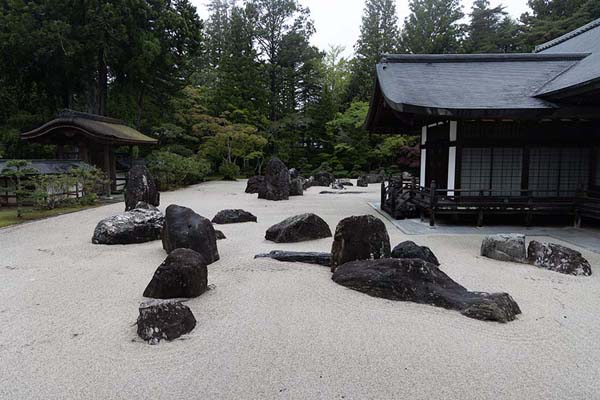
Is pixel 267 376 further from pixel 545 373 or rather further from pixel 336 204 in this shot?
pixel 336 204

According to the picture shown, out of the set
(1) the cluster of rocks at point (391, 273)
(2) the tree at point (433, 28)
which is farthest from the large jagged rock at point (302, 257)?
(2) the tree at point (433, 28)

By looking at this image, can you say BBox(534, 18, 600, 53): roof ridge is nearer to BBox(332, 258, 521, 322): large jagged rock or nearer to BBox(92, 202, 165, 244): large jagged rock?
BBox(332, 258, 521, 322): large jagged rock

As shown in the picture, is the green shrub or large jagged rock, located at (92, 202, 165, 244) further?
the green shrub

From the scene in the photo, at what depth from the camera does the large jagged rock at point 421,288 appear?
12.1 feet

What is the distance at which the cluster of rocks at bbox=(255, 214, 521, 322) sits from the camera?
148 inches

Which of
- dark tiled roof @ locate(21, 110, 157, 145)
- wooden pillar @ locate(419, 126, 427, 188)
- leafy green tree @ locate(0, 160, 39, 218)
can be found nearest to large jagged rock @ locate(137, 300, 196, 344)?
leafy green tree @ locate(0, 160, 39, 218)

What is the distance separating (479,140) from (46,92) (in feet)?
69.2

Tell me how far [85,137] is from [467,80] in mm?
12939

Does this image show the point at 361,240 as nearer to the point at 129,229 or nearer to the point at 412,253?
the point at 412,253

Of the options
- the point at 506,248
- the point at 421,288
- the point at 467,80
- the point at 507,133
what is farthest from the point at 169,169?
the point at 421,288

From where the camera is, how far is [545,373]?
2719mm

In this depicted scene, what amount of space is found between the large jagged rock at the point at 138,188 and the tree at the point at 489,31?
2626 centimetres

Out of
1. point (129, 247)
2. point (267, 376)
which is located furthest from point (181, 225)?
point (267, 376)

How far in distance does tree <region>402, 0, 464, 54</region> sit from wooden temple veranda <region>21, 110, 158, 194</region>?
22183 mm
